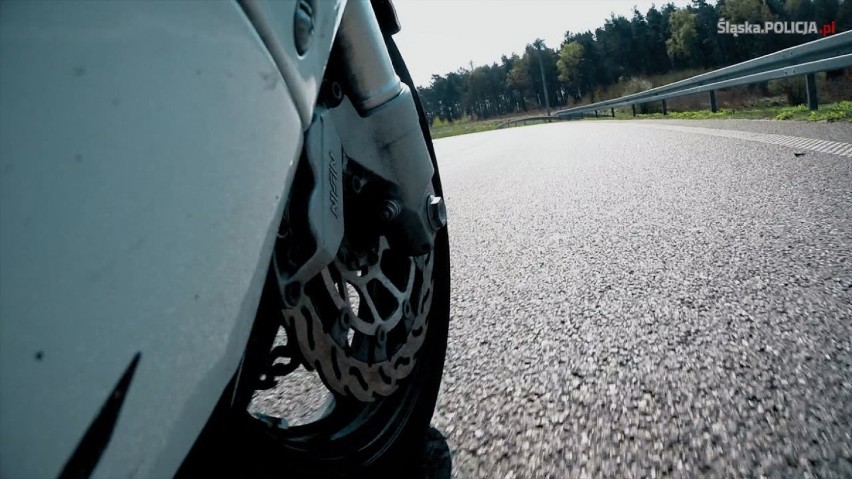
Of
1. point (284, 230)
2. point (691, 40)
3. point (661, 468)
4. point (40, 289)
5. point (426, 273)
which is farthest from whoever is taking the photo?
point (691, 40)

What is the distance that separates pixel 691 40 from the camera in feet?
→ 231

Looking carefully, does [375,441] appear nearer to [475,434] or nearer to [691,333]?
[475,434]

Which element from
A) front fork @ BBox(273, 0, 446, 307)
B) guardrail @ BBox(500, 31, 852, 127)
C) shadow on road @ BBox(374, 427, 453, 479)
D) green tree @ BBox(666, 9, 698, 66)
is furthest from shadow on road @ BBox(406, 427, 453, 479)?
green tree @ BBox(666, 9, 698, 66)

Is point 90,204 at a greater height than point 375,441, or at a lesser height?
greater

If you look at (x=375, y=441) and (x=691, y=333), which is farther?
(x=691, y=333)

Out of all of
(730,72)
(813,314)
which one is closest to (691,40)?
(730,72)

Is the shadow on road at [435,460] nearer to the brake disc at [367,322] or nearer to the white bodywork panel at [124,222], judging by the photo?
the brake disc at [367,322]

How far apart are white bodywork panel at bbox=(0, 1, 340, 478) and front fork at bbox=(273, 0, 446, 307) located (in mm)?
186

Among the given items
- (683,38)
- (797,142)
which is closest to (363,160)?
(797,142)

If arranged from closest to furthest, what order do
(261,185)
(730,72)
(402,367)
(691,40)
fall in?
(261,185), (402,367), (730,72), (691,40)

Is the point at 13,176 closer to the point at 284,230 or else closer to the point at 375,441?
the point at 284,230

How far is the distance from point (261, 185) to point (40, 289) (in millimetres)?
289

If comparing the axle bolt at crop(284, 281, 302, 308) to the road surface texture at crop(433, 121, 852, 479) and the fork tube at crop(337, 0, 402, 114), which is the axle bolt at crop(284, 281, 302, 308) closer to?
the fork tube at crop(337, 0, 402, 114)

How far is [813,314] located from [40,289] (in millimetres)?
1808
